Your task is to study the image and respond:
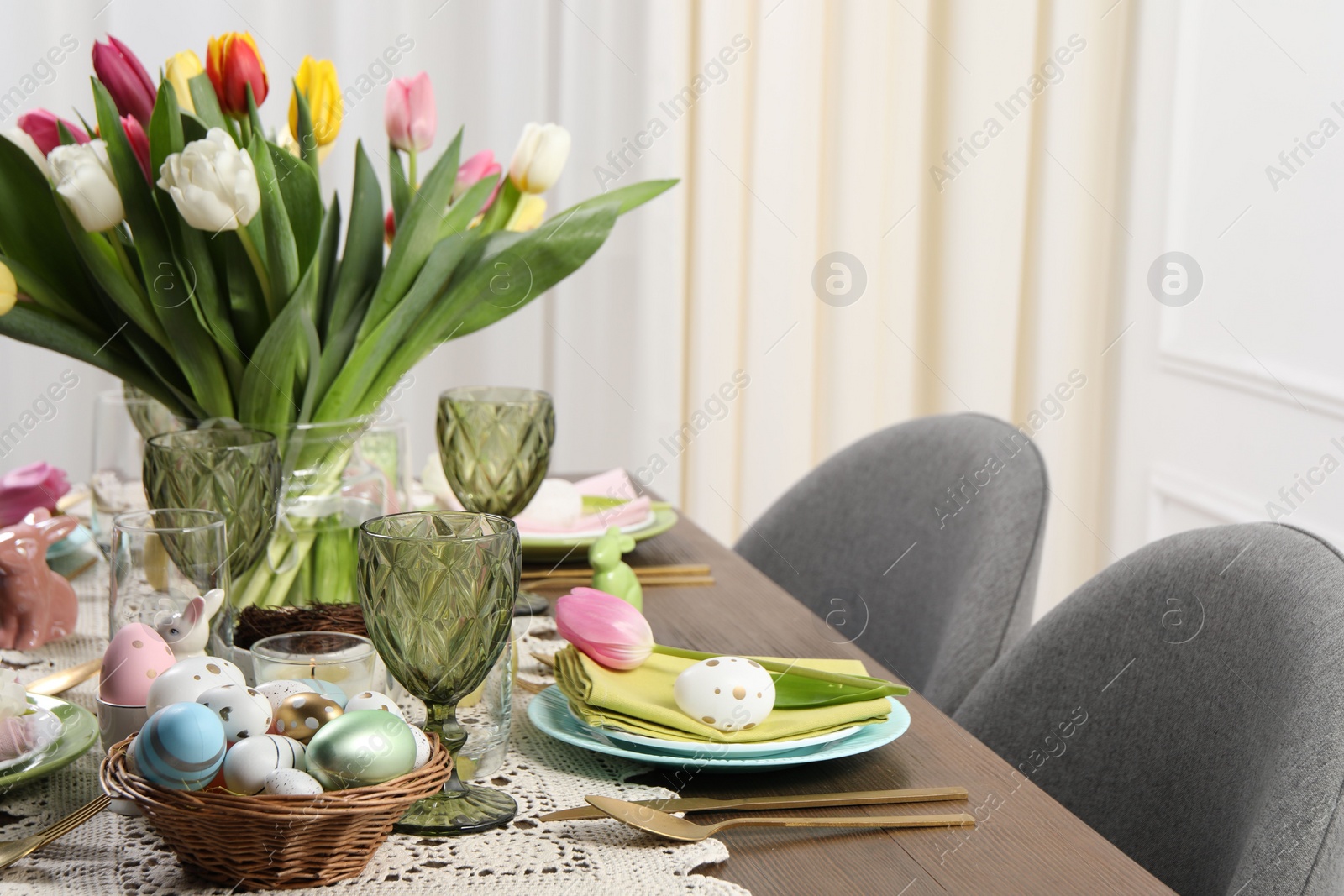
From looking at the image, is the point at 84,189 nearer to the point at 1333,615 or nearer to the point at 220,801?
the point at 220,801

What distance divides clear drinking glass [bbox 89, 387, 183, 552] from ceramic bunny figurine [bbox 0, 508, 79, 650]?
7cm

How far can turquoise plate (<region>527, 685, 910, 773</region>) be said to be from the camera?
701 mm

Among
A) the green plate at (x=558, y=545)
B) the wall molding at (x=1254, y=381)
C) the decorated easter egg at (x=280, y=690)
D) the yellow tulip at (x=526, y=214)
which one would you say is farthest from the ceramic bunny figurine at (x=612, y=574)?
the wall molding at (x=1254, y=381)

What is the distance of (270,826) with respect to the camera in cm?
55

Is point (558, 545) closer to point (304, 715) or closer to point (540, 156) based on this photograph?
point (540, 156)

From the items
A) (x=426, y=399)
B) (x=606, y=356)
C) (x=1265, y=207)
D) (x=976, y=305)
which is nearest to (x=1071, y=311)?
(x=976, y=305)

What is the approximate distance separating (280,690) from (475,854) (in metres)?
0.13

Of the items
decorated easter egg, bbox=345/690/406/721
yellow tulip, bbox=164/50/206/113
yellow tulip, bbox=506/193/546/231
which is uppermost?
yellow tulip, bbox=164/50/206/113

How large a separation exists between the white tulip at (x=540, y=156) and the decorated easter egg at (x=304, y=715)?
47cm

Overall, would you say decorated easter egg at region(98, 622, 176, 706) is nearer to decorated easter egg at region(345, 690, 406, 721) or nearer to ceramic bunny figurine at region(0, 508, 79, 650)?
decorated easter egg at region(345, 690, 406, 721)

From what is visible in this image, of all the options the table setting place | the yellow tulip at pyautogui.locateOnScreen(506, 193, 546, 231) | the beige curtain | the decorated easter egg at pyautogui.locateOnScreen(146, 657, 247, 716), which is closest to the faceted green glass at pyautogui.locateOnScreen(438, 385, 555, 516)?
the table setting place

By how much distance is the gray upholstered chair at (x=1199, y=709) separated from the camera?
690mm

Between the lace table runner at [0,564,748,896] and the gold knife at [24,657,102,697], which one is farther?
the gold knife at [24,657,102,697]

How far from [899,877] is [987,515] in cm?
67
